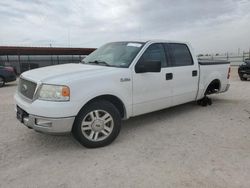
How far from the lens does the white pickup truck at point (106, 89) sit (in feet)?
10.9

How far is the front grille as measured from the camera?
3.54m

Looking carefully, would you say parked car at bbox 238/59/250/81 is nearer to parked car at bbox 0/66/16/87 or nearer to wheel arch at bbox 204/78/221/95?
wheel arch at bbox 204/78/221/95

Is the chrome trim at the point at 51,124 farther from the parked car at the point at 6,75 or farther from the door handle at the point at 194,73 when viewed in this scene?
the parked car at the point at 6,75

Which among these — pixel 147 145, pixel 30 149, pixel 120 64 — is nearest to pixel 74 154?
pixel 30 149

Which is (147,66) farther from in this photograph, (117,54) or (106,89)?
(106,89)

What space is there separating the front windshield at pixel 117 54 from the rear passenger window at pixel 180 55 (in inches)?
34.3

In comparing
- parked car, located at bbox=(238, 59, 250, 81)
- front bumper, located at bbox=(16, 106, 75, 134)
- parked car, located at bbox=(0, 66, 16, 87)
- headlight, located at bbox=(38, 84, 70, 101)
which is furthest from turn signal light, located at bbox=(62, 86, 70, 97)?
parked car, located at bbox=(238, 59, 250, 81)

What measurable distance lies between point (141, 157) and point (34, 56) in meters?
20.3

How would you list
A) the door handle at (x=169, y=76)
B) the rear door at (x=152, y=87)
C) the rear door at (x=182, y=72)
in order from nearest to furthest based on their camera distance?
1. the rear door at (x=152, y=87)
2. the door handle at (x=169, y=76)
3. the rear door at (x=182, y=72)

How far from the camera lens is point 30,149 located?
3.72 m

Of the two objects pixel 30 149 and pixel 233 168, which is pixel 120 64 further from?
pixel 233 168

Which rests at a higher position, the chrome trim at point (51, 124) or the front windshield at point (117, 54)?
the front windshield at point (117, 54)

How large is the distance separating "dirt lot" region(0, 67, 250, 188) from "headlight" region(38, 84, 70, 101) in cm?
88

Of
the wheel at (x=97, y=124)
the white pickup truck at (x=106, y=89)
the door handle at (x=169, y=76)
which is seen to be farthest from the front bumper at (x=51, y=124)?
the door handle at (x=169, y=76)
